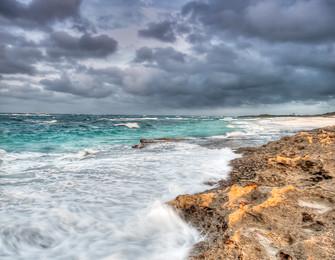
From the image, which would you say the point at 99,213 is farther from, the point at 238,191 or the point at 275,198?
the point at 275,198

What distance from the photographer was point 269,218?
11.1ft

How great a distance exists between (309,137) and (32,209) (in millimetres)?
7617

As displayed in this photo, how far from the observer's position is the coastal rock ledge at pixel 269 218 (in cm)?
270

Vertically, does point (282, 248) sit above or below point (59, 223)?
above

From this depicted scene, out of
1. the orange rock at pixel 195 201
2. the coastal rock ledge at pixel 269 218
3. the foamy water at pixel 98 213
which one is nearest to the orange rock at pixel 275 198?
the coastal rock ledge at pixel 269 218

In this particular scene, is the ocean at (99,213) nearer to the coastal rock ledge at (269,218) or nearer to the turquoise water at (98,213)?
the turquoise water at (98,213)

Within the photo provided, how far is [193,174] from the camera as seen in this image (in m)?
7.56

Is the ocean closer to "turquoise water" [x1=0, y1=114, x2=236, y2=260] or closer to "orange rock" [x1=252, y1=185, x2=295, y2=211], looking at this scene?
"turquoise water" [x1=0, y1=114, x2=236, y2=260]

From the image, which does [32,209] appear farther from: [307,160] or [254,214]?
[307,160]

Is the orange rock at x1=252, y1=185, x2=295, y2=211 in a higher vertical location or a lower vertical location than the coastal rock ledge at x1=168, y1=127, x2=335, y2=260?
higher

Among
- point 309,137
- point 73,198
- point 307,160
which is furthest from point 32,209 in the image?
point 309,137

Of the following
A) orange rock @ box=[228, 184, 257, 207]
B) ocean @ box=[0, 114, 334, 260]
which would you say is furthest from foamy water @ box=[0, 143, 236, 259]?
orange rock @ box=[228, 184, 257, 207]

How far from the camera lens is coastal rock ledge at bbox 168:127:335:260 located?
106 inches

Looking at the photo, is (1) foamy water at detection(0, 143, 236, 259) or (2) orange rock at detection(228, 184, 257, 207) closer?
(1) foamy water at detection(0, 143, 236, 259)
